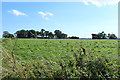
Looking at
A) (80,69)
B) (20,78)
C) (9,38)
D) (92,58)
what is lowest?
(20,78)

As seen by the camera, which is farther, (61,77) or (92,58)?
(92,58)

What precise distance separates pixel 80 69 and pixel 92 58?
0.43 metres

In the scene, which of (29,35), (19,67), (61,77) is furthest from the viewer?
(29,35)

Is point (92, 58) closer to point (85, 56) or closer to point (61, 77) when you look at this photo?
point (85, 56)

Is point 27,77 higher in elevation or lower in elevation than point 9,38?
lower

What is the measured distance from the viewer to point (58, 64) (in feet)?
10.3

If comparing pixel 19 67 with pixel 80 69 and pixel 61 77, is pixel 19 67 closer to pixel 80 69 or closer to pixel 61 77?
pixel 61 77

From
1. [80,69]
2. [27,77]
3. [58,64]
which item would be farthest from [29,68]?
[80,69]

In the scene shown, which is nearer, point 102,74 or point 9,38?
point 102,74

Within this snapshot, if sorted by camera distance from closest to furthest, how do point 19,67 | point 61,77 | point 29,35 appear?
point 61,77, point 19,67, point 29,35

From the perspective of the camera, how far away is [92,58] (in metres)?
3.20

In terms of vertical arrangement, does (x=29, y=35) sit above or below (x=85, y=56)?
above

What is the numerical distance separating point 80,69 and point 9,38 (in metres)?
1.76

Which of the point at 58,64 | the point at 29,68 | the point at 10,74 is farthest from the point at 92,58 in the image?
the point at 10,74
